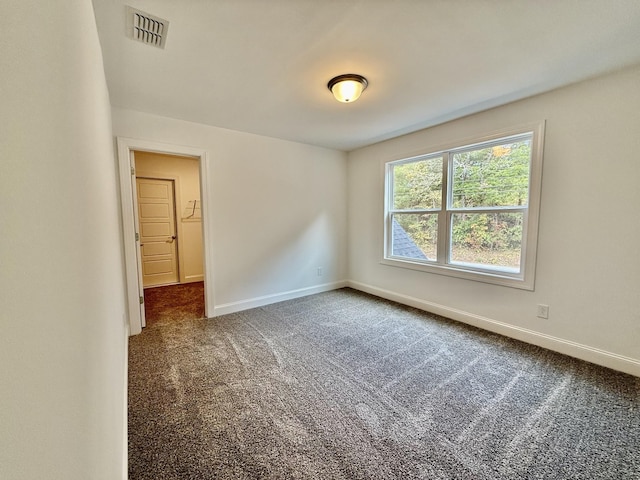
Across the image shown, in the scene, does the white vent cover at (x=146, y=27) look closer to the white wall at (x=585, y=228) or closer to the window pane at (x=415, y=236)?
the white wall at (x=585, y=228)

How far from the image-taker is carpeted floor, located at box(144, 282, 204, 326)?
11.2ft

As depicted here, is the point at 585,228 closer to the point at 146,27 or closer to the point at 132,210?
the point at 146,27

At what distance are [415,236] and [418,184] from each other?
721mm

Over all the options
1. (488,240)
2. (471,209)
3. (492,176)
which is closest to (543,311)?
(488,240)

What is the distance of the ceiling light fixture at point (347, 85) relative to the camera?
2160 millimetres

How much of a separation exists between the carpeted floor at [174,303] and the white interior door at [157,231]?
27 centimetres

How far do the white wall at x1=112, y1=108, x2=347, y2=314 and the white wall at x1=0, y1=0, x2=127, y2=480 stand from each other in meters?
2.60

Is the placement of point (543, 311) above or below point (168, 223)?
below

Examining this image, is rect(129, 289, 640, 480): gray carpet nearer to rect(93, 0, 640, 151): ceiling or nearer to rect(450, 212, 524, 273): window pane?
rect(450, 212, 524, 273): window pane

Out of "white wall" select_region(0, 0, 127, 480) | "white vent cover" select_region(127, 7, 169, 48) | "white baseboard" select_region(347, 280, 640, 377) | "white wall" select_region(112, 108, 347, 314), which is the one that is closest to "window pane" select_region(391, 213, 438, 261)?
"white baseboard" select_region(347, 280, 640, 377)

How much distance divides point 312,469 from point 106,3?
8.93 feet

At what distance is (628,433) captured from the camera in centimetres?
158

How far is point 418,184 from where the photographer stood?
3684 mm

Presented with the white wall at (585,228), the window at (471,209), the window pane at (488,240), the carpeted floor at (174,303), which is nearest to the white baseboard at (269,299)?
the carpeted floor at (174,303)
